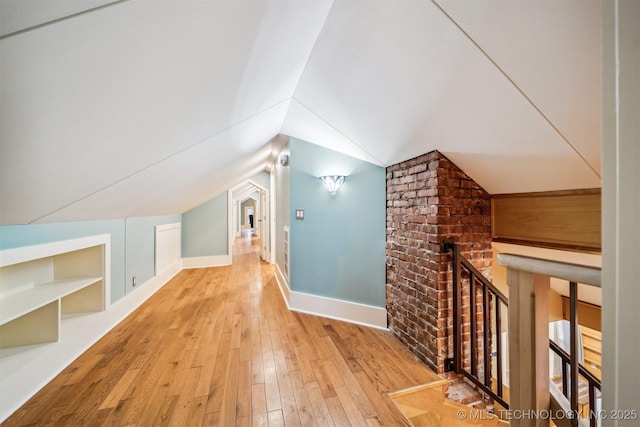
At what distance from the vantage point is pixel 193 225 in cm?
538

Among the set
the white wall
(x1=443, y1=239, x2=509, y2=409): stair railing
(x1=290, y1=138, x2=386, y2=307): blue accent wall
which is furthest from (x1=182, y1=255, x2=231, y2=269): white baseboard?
the white wall

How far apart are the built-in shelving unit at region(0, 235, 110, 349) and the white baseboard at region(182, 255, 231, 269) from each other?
280 centimetres

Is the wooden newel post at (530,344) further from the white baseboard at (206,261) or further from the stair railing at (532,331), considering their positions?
the white baseboard at (206,261)

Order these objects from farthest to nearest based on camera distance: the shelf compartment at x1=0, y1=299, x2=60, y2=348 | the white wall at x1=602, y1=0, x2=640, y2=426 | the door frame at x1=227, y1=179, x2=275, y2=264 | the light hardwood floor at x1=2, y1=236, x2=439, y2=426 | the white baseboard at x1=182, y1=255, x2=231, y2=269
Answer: the door frame at x1=227, y1=179, x2=275, y2=264, the white baseboard at x1=182, y1=255, x2=231, y2=269, the shelf compartment at x1=0, y1=299, x2=60, y2=348, the light hardwood floor at x1=2, y1=236, x2=439, y2=426, the white wall at x1=602, y1=0, x2=640, y2=426

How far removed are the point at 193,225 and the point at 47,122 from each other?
4.78 metres

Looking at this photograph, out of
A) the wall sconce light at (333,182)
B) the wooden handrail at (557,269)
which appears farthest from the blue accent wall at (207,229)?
the wooden handrail at (557,269)

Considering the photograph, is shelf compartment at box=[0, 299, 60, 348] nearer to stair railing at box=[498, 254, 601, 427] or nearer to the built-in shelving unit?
the built-in shelving unit

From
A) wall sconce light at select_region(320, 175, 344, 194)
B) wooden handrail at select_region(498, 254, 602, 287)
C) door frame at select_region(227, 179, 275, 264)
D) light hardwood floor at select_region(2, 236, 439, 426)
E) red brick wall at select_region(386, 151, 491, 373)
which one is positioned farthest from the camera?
door frame at select_region(227, 179, 275, 264)

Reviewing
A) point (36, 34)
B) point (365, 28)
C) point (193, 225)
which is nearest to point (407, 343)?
point (365, 28)

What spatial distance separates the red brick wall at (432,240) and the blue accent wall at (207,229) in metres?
4.29

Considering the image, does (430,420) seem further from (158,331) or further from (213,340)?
(158,331)

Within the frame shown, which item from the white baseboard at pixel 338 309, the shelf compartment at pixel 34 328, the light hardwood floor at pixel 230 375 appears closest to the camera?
the light hardwood floor at pixel 230 375

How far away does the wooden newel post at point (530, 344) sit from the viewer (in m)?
0.79

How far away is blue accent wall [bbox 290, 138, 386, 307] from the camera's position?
2721 millimetres
